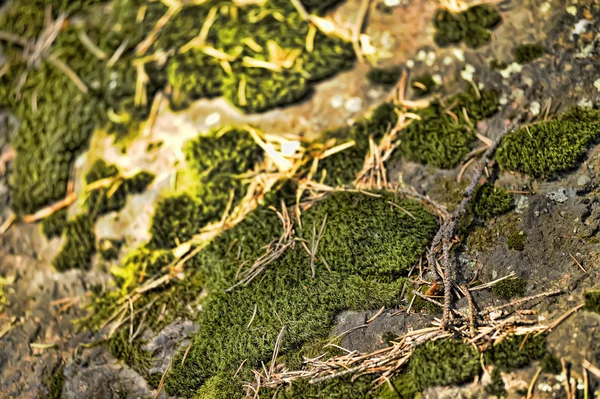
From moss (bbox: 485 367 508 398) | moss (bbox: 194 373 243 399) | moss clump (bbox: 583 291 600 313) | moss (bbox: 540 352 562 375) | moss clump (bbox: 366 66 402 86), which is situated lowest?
moss (bbox: 194 373 243 399)

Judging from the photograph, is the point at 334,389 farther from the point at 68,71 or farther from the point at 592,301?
the point at 68,71

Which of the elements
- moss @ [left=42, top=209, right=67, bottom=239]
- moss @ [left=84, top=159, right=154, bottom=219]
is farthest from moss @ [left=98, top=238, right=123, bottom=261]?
moss @ [left=42, top=209, right=67, bottom=239]

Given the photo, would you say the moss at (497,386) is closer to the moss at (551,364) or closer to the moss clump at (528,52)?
the moss at (551,364)

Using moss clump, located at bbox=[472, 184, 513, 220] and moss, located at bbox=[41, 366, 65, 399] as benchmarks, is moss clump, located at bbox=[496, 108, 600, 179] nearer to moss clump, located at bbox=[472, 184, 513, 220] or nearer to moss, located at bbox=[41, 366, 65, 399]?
moss clump, located at bbox=[472, 184, 513, 220]

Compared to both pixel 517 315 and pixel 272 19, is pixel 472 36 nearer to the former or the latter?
pixel 272 19

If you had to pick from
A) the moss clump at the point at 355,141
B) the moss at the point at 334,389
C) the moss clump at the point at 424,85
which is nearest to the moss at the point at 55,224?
the moss clump at the point at 355,141

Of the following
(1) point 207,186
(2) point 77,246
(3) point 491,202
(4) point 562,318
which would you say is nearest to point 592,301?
(4) point 562,318

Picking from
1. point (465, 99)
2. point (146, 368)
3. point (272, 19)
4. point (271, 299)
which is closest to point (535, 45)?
point (465, 99)

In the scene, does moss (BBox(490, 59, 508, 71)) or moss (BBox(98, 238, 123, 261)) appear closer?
moss (BBox(490, 59, 508, 71))
